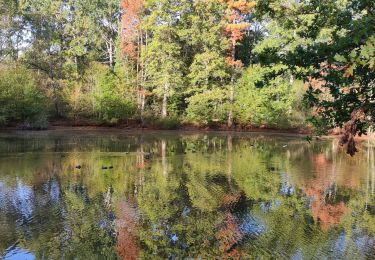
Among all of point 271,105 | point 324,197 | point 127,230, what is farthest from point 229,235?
point 271,105

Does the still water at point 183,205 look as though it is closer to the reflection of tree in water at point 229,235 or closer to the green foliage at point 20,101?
the reflection of tree in water at point 229,235

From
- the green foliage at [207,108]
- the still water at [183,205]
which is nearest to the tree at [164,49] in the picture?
the green foliage at [207,108]

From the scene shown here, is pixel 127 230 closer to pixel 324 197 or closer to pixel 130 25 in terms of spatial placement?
pixel 324 197

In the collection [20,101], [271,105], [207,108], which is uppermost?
[271,105]

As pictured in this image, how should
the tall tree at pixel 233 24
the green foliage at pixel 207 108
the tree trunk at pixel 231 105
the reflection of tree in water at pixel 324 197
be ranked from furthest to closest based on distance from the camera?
1. the tree trunk at pixel 231 105
2. the tall tree at pixel 233 24
3. the green foliage at pixel 207 108
4. the reflection of tree in water at pixel 324 197

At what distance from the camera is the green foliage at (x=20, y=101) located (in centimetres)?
4016

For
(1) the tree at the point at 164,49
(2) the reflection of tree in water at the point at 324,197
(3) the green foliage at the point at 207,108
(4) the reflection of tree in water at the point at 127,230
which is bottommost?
(4) the reflection of tree in water at the point at 127,230

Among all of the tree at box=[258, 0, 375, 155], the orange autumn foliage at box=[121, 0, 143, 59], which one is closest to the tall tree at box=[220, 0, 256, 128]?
the orange autumn foliage at box=[121, 0, 143, 59]

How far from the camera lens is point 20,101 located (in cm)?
4119

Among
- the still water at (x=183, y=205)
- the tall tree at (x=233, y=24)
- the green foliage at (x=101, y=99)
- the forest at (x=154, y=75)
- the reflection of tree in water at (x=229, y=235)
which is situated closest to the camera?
the reflection of tree in water at (x=229, y=235)

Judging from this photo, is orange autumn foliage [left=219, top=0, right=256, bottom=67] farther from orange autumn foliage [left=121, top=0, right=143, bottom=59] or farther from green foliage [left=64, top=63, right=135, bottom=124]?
green foliage [left=64, top=63, right=135, bottom=124]

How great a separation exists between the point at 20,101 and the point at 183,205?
31.1 m

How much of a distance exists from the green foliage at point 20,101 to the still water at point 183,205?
48.3 ft

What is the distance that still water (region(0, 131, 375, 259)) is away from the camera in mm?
10555
